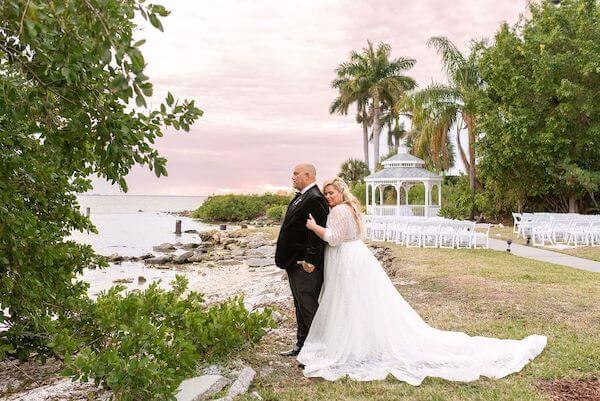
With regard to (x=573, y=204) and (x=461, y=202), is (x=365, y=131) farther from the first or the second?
(x=573, y=204)

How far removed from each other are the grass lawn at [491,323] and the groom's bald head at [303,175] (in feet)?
6.51

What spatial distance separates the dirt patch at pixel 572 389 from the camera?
5.47 meters

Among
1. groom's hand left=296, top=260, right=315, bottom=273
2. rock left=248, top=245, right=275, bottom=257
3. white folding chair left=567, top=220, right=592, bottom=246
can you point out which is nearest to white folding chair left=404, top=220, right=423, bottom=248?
white folding chair left=567, top=220, right=592, bottom=246

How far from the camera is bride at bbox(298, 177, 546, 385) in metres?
6.07

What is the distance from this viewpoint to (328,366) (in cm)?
599

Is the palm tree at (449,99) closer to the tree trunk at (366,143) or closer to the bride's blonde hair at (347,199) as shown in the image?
the tree trunk at (366,143)

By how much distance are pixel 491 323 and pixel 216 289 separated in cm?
1005

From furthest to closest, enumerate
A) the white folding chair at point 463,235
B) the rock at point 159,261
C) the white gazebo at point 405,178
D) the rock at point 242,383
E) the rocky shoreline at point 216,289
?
the white gazebo at point 405,178 → the rock at point 159,261 → the white folding chair at point 463,235 → the rocky shoreline at point 216,289 → the rock at point 242,383

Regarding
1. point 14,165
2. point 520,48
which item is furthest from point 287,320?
point 520,48

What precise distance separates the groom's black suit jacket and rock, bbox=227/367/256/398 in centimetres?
117

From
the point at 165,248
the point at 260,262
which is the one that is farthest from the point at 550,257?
the point at 165,248

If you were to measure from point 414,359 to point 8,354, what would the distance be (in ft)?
16.1

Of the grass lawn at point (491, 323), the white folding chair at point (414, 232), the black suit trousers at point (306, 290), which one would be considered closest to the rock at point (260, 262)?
the white folding chair at point (414, 232)

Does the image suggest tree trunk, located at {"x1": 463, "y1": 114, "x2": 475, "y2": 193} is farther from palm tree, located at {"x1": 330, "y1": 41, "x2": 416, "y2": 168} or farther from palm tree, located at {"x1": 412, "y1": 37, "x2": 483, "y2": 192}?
palm tree, located at {"x1": 330, "y1": 41, "x2": 416, "y2": 168}
